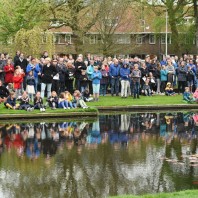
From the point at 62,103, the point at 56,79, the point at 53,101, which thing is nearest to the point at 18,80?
the point at 56,79

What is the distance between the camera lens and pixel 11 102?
26.6m

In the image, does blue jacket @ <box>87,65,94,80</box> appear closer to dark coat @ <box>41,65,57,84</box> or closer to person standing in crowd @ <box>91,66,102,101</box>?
person standing in crowd @ <box>91,66,102,101</box>

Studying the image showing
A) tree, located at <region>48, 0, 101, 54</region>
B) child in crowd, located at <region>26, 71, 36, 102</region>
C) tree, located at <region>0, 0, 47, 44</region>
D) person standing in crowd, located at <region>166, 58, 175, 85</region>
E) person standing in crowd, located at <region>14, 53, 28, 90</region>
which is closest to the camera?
child in crowd, located at <region>26, 71, 36, 102</region>

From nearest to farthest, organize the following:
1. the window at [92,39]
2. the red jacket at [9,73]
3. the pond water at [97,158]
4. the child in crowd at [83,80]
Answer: the pond water at [97,158], the red jacket at [9,73], the child in crowd at [83,80], the window at [92,39]

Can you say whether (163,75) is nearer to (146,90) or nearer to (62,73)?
(146,90)

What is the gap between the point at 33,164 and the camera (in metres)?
15.5

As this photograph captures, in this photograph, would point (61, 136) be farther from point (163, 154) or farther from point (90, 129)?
point (163, 154)

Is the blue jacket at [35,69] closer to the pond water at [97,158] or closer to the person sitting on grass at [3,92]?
the person sitting on grass at [3,92]

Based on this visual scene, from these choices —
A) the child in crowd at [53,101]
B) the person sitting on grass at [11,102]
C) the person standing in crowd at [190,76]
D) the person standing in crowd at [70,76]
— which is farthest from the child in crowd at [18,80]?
the person standing in crowd at [190,76]

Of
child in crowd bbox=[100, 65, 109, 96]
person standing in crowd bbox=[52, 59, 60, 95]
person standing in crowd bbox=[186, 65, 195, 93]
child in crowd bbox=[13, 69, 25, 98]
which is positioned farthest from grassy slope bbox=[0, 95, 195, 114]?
child in crowd bbox=[13, 69, 25, 98]

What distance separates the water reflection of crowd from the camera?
60.3ft

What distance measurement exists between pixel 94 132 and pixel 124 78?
10.4m

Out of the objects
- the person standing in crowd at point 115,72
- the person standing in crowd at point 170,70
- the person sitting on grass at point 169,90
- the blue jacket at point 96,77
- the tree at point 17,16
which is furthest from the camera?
the tree at point 17,16

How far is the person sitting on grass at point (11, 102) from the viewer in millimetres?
26359
